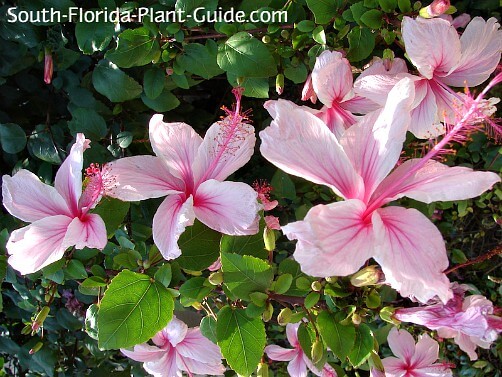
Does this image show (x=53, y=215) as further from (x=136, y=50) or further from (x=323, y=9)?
(x=323, y=9)

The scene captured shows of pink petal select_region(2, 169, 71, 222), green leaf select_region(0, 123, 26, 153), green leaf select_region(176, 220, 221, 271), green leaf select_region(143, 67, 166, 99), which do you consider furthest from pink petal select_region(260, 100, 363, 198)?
green leaf select_region(0, 123, 26, 153)

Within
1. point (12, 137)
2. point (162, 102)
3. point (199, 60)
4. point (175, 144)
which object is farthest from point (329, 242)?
point (12, 137)

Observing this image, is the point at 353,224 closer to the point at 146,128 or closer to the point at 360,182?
the point at 360,182

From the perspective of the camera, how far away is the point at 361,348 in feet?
2.36

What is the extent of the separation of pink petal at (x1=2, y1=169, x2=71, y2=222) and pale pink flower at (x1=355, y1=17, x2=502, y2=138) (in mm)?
461

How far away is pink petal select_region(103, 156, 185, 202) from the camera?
2.26 ft

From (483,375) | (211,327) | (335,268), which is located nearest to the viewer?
→ (335,268)

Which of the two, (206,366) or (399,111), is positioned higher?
(399,111)

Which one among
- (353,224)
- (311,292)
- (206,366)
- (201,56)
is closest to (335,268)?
(353,224)

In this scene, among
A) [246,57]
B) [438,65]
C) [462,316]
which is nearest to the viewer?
[462,316]

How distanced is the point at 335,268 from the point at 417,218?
4.9 inches

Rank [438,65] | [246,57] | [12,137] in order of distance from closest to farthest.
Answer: [438,65] < [246,57] < [12,137]

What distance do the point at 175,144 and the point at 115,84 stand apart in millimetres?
375

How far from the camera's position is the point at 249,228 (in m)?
0.67
